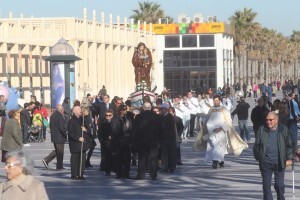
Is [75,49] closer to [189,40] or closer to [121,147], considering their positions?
[121,147]

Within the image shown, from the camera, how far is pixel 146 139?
21016 mm

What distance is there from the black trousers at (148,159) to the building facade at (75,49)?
27679mm

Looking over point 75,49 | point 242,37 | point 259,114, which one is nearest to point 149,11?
point 242,37

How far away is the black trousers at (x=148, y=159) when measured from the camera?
2111 cm

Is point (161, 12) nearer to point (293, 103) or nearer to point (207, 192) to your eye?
point (293, 103)

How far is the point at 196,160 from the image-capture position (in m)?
26.2

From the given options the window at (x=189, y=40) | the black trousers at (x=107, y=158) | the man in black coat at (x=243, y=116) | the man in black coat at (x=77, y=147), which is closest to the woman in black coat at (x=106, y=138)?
the black trousers at (x=107, y=158)

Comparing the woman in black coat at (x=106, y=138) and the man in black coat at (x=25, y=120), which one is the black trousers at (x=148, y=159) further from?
the man in black coat at (x=25, y=120)

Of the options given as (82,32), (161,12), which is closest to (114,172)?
(82,32)

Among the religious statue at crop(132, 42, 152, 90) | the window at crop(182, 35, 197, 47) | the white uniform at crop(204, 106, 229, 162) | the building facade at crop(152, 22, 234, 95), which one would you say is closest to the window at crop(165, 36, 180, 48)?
the building facade at crop(152, 22, 234, 95)

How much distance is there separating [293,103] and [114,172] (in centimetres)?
707

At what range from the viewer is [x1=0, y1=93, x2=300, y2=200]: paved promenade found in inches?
711

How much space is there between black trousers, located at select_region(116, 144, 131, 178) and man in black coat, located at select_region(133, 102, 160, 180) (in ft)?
1.61

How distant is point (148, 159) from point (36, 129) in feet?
48.4
